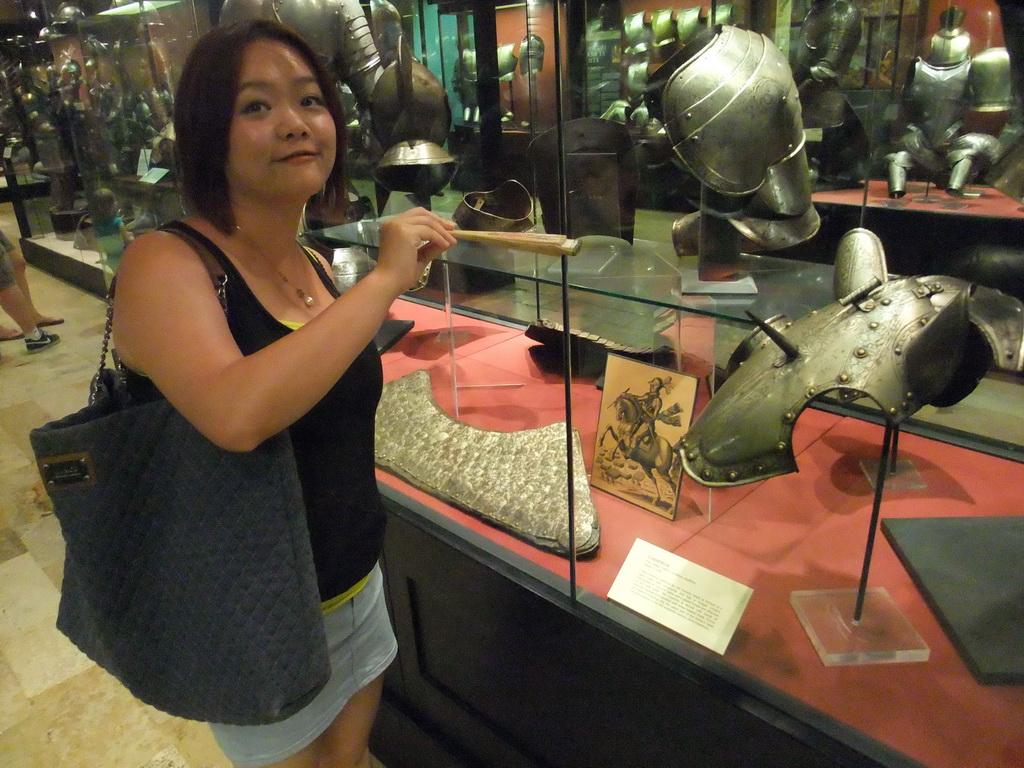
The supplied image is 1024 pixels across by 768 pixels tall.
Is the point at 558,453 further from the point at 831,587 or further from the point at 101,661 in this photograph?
the point at 101,661

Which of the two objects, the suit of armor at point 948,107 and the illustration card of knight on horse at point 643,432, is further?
the suit of armor at point 948,107

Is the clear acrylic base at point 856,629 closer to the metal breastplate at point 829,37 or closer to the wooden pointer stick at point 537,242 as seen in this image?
the wooden pointer stick at point 537,242

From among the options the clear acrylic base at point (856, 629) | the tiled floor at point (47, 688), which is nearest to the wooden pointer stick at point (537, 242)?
the clear acrylic base at point (856, 629)

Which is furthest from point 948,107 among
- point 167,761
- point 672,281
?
point 167,761

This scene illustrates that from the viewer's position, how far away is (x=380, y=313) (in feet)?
2.28

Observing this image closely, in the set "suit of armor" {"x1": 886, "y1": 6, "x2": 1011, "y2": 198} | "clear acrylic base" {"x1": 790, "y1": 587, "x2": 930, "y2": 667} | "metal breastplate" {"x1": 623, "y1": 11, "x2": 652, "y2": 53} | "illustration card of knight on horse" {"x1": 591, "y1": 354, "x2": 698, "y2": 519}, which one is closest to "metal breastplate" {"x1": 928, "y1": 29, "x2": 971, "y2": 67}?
"suit of armor" {"x1": 886, "y1": 6, "x2": 1011, "y2": 198}

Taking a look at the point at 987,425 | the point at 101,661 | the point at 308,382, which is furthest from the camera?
the point at 987,425

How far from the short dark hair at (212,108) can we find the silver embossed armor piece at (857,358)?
61cm

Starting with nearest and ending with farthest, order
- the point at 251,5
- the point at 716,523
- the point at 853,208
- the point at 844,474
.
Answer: the point at 716,523
the point at 844,474
the point at 853,208
the point at 251,5

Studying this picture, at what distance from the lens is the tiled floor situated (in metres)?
1.51

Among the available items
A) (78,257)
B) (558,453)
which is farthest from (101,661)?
(78,257)

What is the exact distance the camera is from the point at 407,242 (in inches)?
29.0

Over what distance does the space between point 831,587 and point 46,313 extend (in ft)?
15.1

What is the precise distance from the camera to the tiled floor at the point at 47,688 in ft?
4.95
